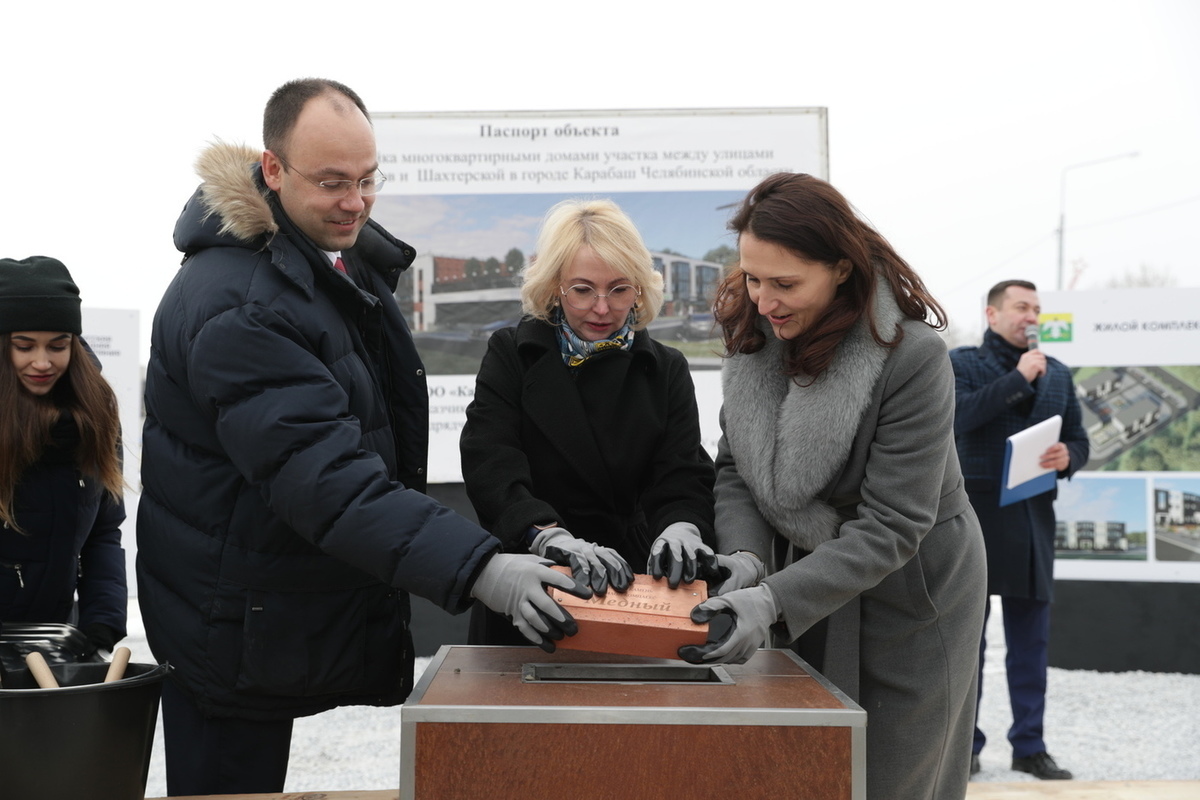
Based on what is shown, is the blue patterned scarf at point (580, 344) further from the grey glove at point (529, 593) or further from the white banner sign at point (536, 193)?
the white banner sign at point (536, 193)

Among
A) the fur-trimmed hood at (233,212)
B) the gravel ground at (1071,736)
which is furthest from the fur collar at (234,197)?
the gravel ground at (1071,736)

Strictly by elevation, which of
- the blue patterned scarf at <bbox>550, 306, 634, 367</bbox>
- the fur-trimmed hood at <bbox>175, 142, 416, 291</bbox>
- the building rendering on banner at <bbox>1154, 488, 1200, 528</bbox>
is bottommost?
the building rendering on banner at <bbox>1154, 488, 1200, 528</bbox>

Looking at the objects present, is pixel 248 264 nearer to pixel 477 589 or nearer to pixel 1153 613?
pixel 477 589

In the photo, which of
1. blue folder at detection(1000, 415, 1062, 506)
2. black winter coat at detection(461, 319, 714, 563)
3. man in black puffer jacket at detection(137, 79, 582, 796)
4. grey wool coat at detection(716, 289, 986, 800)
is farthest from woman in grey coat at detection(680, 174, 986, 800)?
blue folder at detection(1000, 415, 1062, 506)

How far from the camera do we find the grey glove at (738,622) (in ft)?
4.79

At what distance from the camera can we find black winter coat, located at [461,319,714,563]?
6.49 feet

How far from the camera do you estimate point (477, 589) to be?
1553 mm

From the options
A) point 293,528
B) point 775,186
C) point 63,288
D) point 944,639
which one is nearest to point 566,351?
point 775,186

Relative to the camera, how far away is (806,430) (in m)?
1.80

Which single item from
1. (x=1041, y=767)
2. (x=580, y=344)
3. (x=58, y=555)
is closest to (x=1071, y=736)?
(x=1041, y=767)

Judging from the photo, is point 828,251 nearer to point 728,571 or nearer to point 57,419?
point 728,571

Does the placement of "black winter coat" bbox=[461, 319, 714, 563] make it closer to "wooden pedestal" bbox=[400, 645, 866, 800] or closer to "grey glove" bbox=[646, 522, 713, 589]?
"grey glove" bbox=[646, 522, 713, 589]

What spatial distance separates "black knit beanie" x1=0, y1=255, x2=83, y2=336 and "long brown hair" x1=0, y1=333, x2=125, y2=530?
0.05 metres

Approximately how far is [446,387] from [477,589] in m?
3.27
